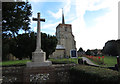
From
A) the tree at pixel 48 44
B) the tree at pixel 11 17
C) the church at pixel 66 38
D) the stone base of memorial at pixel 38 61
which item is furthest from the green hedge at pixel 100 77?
the church at pixel 66 38

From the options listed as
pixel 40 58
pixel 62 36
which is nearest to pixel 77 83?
pixel 40 58

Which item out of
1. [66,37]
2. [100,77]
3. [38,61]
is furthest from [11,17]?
[66,37]

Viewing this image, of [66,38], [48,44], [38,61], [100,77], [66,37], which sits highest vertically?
[66,37]

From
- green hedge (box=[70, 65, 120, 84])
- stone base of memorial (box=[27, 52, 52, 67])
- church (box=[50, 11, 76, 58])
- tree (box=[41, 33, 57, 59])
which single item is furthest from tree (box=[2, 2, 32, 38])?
church (box=[50, 11, 76, 58])

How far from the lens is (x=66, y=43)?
45250 mm

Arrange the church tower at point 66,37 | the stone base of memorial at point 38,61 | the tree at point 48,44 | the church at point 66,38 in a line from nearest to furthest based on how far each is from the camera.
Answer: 1. the stone base of memorial at point 38,61
2. the tree at point 48,44
3. the church at point 66,38
4. the church tower at point 66,37

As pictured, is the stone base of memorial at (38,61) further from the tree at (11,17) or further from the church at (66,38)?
the church at (66,38)

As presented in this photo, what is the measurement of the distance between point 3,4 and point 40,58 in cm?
1062

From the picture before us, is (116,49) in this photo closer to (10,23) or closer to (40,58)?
(40,58)

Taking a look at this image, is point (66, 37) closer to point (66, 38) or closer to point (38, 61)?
point (66, 38)

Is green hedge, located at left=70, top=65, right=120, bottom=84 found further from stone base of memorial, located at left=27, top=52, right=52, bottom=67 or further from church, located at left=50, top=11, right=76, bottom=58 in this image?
church, located at left=50, top=11, right=76, bottom=58

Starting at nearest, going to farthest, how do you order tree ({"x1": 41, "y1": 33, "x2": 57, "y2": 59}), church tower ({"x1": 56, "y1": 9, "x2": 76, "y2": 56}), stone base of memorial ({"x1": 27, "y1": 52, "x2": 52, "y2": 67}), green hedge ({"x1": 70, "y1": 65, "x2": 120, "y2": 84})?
green hedge ({"x1": 70, "y1": 65, "x2": 120, "y2": 84})
stone base of memorial ({"x1": 27, "y1": 52, "x2": 52, "y2": 67})
tree ({"x1": 41, "y1": 33, "x2": 57, "y2": 59})
church tower ({"x1": 56, "y1": 9, "x2": 76, "y2": 56})

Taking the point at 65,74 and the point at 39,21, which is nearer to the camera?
the point at 65,74

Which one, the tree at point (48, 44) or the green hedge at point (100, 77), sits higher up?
the tree at point (48, 44)
